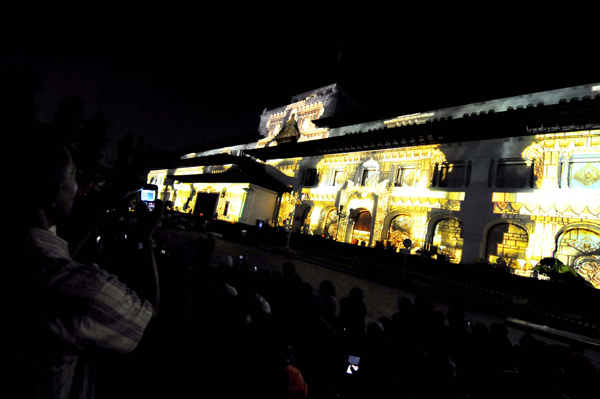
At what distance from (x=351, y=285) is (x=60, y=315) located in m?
7.09

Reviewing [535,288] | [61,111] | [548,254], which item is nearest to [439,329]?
[535,288]

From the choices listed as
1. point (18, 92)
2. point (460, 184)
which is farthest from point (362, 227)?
point (18, 92)

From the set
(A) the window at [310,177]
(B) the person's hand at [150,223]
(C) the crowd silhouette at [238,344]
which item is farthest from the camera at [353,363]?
(A) the window at [310,177]

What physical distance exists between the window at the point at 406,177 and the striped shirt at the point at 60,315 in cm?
1765

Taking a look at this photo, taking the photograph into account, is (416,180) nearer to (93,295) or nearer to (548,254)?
(548,254)

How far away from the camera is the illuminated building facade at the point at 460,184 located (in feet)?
37.7

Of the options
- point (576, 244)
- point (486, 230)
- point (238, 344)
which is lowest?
point (238, 344)

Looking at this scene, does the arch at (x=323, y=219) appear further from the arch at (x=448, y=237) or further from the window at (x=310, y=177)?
the arch at (x=448, y=237)

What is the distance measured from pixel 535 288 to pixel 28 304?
34.9 ft

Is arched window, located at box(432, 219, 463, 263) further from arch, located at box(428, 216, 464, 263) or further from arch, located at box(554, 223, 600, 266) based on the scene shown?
arch, located at box(554, 223, 600, 266)

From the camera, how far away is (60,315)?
0.95 meters

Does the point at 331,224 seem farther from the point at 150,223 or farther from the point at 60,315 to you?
the point at 60,315

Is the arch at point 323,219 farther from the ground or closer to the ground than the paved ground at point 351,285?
farther from the ground

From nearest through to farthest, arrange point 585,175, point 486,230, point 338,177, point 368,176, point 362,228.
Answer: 1. point 585,175
2. point 486,230
3. point 362,228
4. point 368,176
5. point 338,177
